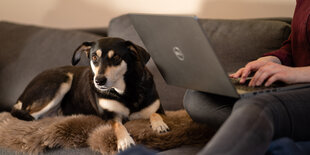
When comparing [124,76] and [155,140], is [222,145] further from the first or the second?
[124,76]

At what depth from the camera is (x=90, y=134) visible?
131 cm

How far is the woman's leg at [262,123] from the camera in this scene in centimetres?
77

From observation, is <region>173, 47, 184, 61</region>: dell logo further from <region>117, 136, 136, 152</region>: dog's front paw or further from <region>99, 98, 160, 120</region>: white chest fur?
<region>99, 98, 160, 120</region>: white chest fur

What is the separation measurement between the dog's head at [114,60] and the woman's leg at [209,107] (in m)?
0.29

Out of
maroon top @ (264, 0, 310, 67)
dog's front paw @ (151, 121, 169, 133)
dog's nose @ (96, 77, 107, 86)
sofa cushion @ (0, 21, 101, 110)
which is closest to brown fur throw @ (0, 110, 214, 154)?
dog's front paw @ (151, 121, 169, 133)

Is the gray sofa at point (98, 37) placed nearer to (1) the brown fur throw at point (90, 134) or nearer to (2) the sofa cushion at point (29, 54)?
(2) the sofa cushion at point (29, 54)

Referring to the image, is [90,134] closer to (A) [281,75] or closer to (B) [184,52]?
(B) [184,52]

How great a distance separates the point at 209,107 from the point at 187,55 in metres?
0.26

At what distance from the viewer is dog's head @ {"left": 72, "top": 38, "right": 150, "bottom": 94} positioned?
142 cm

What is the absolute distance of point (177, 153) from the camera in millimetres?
1154

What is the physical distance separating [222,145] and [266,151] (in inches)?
6.8

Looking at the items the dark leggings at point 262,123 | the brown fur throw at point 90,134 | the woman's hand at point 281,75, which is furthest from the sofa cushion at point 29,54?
the dark leggings at point 262,123

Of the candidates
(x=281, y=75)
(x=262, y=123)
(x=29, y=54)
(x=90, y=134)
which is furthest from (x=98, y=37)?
(x=262, y=123)

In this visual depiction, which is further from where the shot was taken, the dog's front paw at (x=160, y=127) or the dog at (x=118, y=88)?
the dog at (x=118, y=88)
